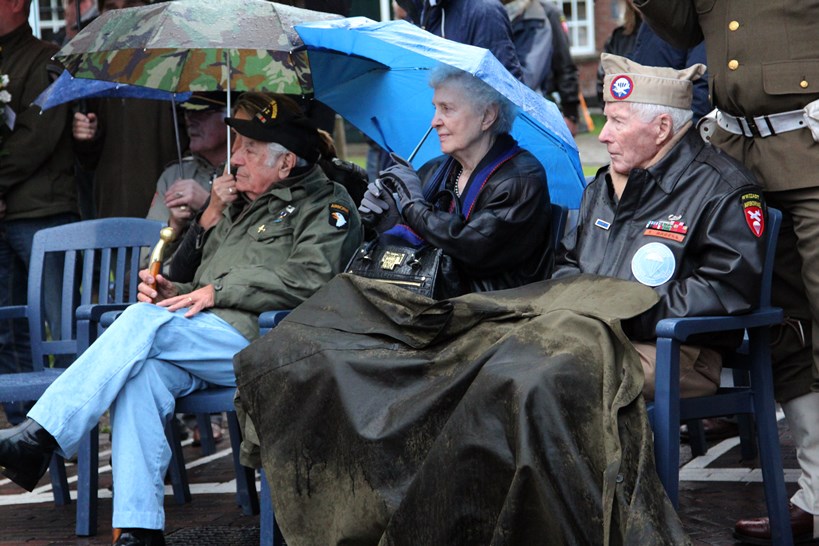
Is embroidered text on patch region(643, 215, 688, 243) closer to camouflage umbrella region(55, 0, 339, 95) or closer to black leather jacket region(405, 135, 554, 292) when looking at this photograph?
black leather jacket region(405, 135, 554, 292)

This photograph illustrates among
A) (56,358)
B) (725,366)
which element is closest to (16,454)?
(56,358)

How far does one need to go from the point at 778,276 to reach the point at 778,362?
1.04 ft

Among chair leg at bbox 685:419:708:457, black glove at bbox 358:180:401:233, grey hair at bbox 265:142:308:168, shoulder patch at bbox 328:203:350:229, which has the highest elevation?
grey hair at bbox 265:142:308:168

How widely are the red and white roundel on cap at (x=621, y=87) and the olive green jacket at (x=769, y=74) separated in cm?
37

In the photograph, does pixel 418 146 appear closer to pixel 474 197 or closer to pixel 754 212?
pixel 474 197

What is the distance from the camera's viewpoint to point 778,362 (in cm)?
472

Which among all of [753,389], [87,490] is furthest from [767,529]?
[87,490]

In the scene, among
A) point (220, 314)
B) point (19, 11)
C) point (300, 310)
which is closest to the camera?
point (300, 310)

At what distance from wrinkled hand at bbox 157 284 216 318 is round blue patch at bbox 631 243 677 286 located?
1718mm

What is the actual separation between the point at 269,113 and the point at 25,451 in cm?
181

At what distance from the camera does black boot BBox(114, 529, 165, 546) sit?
4.55 m

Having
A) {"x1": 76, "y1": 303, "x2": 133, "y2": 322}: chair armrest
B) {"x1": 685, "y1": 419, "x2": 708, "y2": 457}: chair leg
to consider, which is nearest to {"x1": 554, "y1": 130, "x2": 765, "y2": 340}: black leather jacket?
{"x1": 685, "y1": 419, "x2": 708, "y2": 457}: chair leg

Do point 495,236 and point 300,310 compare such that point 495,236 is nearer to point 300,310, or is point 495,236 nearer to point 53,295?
point 300,310

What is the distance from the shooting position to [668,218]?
4.43 meters
